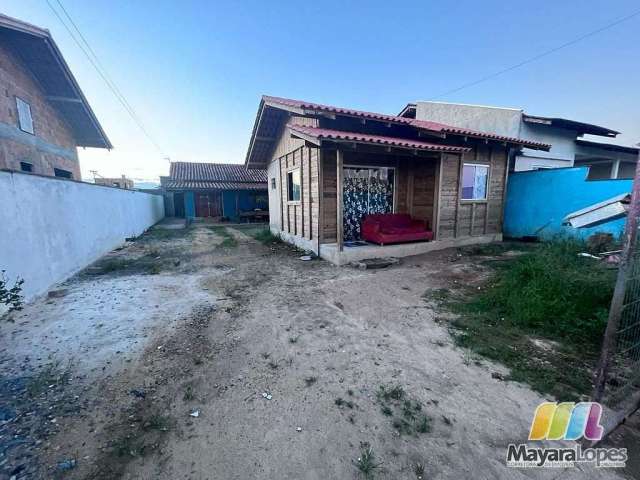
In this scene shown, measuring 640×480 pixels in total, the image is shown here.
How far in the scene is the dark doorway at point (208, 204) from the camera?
20.3m

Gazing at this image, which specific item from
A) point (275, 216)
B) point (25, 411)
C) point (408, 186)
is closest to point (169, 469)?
point (25, 411)

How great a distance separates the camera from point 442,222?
7.75 metres

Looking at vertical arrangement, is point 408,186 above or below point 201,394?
above

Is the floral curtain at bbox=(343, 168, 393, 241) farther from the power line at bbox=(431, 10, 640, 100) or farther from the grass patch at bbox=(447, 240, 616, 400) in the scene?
the power line at bbox=(431, 10, 640, 100)

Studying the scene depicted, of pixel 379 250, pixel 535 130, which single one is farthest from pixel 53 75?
pixel 535 130

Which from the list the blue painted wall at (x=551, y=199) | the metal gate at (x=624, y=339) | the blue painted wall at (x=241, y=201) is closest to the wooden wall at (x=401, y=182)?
the blue painted wall at (x=551, y=199)

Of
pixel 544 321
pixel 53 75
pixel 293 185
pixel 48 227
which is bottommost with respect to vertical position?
pixel 544 321

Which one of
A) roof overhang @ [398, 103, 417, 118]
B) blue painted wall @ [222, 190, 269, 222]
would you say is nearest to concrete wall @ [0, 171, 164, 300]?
blue painted wall @ [222, 190, 269, 222]

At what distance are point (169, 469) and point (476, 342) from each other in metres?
3.07

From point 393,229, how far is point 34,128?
40.0 feet

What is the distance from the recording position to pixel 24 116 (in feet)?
27.0

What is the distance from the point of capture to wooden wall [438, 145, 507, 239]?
25.3 ft

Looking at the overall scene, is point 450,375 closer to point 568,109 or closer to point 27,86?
point 27,86
